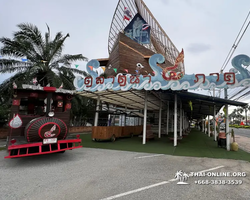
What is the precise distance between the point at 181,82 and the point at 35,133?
289 inches

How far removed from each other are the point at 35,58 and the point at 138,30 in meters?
10.9

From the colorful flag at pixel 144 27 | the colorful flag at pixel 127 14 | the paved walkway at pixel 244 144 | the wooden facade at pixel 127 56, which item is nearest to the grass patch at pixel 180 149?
the paved walkway at pixel 244 144

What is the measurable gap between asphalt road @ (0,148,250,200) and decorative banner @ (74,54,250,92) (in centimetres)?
412

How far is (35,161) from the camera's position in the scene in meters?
6.15

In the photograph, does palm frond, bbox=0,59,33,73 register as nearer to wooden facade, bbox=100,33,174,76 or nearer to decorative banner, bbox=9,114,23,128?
wooden facade, bbox=100,33,174,76

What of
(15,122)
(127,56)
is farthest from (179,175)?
(127,56)

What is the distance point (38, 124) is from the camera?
5582 mm

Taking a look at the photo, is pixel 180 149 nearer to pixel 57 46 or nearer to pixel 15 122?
pixel 15 122

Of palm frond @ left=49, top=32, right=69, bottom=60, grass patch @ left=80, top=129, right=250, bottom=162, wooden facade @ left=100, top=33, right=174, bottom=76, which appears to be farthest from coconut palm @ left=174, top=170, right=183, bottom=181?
palm frond @ left=49, top=32, right=69, bottom=60

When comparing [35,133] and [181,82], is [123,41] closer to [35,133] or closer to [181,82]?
[181,82]

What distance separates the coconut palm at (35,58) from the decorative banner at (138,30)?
6491mm

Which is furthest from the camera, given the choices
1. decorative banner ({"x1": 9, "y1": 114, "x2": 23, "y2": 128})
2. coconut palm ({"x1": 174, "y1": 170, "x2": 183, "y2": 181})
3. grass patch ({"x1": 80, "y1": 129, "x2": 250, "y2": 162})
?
grass patch ({"x1": 80, "y1": 129, "x2": 250, "y2": 162})

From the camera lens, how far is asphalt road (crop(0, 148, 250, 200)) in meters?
3.48

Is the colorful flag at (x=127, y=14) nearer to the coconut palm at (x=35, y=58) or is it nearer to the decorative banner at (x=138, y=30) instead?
the decorative banner at (x=138, y=30)
